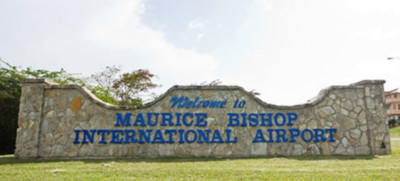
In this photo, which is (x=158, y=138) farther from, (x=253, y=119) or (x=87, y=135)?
(x=253, y=119)

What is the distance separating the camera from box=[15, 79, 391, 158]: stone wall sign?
8.26 metres

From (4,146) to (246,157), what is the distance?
358 inches

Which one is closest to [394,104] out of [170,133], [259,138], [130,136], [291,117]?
[291,117]

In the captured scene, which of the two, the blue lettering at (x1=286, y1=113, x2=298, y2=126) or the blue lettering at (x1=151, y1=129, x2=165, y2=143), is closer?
the blue lettering at (x1=151, y1=129, x2=165, y2=143)

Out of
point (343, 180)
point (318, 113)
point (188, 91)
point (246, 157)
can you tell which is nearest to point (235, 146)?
point (246, 157)

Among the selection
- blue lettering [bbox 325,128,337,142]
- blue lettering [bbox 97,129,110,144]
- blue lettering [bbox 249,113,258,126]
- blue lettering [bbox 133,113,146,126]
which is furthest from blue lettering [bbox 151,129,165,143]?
blue lettering [bbox 325,128,337,142]

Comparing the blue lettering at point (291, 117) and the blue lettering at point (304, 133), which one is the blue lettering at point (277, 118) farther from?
the blue lettering at point (304, 133)

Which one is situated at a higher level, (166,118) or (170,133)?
(166,118)

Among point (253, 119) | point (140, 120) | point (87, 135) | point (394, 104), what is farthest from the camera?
point (394, 104)

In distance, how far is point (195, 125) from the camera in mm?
8438

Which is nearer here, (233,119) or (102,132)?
(102,132)

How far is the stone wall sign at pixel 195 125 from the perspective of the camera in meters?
8.26

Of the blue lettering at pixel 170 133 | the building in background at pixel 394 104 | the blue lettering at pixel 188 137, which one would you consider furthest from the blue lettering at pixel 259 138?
the building in background at pixel 394 104

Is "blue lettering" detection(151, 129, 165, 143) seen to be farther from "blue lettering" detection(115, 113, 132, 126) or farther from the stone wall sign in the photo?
"blue lettering" detection(115, 113, 132, 126)
